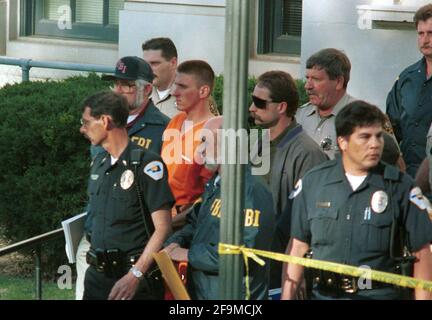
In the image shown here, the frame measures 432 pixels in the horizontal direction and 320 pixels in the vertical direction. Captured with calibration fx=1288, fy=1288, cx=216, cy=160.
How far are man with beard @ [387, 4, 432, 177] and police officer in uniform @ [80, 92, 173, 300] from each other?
72.8 inches

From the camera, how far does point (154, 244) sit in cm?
666

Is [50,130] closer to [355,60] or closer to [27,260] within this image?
[27,260]

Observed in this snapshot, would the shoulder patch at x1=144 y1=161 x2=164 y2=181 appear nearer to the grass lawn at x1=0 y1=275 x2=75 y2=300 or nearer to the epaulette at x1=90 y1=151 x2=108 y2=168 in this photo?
the epaulette at x1=90 y1=151 x2=108 y2=168

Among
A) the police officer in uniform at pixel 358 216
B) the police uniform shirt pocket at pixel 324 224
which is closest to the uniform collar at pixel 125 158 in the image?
the police officer in uniform at pixel 358 216

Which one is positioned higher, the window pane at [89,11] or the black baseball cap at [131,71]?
the window pane at [89,11]

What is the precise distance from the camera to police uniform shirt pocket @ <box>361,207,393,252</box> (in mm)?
5992

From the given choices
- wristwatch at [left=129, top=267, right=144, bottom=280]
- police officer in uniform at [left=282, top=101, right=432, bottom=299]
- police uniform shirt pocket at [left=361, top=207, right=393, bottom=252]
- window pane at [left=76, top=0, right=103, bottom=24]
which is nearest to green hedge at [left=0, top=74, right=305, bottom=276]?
wristwatch at [left=129, top=267, right=144, bottom=280]

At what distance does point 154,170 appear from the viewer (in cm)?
677

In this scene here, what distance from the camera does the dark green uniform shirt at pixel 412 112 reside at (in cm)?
786

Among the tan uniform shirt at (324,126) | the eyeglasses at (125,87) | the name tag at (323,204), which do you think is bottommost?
the name tag at (323,204)

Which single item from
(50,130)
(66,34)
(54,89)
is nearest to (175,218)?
(50,130)

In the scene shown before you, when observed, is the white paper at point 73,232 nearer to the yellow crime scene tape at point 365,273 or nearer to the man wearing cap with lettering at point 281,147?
the man wearing cap with lettering at point 281,147

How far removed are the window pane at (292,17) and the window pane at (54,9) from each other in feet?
11.4

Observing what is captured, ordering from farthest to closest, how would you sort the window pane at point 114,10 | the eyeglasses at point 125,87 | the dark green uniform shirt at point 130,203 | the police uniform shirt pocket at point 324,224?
the window pane at point 114,10 → the eyeglasses at point 125,87 → the dark green uniform shirt at point 130,203 → the police uniform shirt pocket at point 324,224
